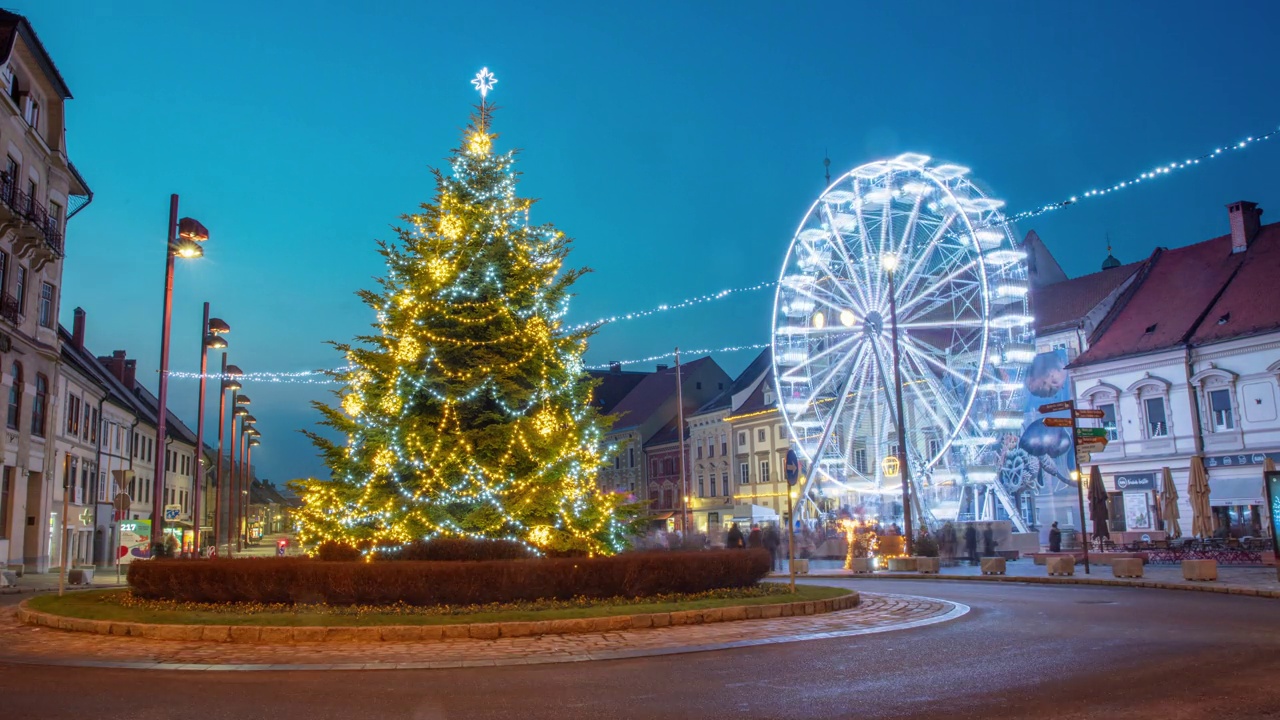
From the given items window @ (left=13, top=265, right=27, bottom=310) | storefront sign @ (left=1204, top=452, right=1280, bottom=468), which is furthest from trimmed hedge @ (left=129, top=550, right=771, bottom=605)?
storefront sign @ (left=1204, top=452, right=1280, bottom=468)

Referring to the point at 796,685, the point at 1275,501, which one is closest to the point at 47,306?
the point at 796,685

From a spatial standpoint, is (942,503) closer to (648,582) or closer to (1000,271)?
(1000,271)

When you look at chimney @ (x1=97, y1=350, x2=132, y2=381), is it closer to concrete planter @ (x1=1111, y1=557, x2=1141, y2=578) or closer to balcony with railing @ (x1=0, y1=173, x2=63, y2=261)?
balcony with railing @ (x1=0, y1=173, x2=63, y2=261)

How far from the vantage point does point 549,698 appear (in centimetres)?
923

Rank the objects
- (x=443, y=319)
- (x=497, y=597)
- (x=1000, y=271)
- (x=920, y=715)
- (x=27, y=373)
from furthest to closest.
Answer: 1. (x=1000, y=271)
2. (x=27, y=373)
3. (x=443, y=319)
4. (x=497, y=597)
5. (x=920, y=715)

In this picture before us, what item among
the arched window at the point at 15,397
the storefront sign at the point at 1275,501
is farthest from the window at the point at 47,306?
the storefront sign at the point at 1275,501

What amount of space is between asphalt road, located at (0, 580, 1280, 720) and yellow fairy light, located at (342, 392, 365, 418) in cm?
1083

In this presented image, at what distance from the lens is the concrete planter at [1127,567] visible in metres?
24.9

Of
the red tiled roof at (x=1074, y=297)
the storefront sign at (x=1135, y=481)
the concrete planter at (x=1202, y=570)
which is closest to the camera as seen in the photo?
the concrete planter at (x=1202, y=570)

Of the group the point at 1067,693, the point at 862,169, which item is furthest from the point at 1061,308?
the point at 1067,693

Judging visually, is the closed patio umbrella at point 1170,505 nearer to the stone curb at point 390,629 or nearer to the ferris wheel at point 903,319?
the ferris wheel at point 903,319

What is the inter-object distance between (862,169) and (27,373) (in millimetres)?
31321

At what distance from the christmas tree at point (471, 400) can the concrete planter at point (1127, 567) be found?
11.9 m

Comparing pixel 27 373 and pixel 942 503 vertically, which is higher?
pixel 27 373
